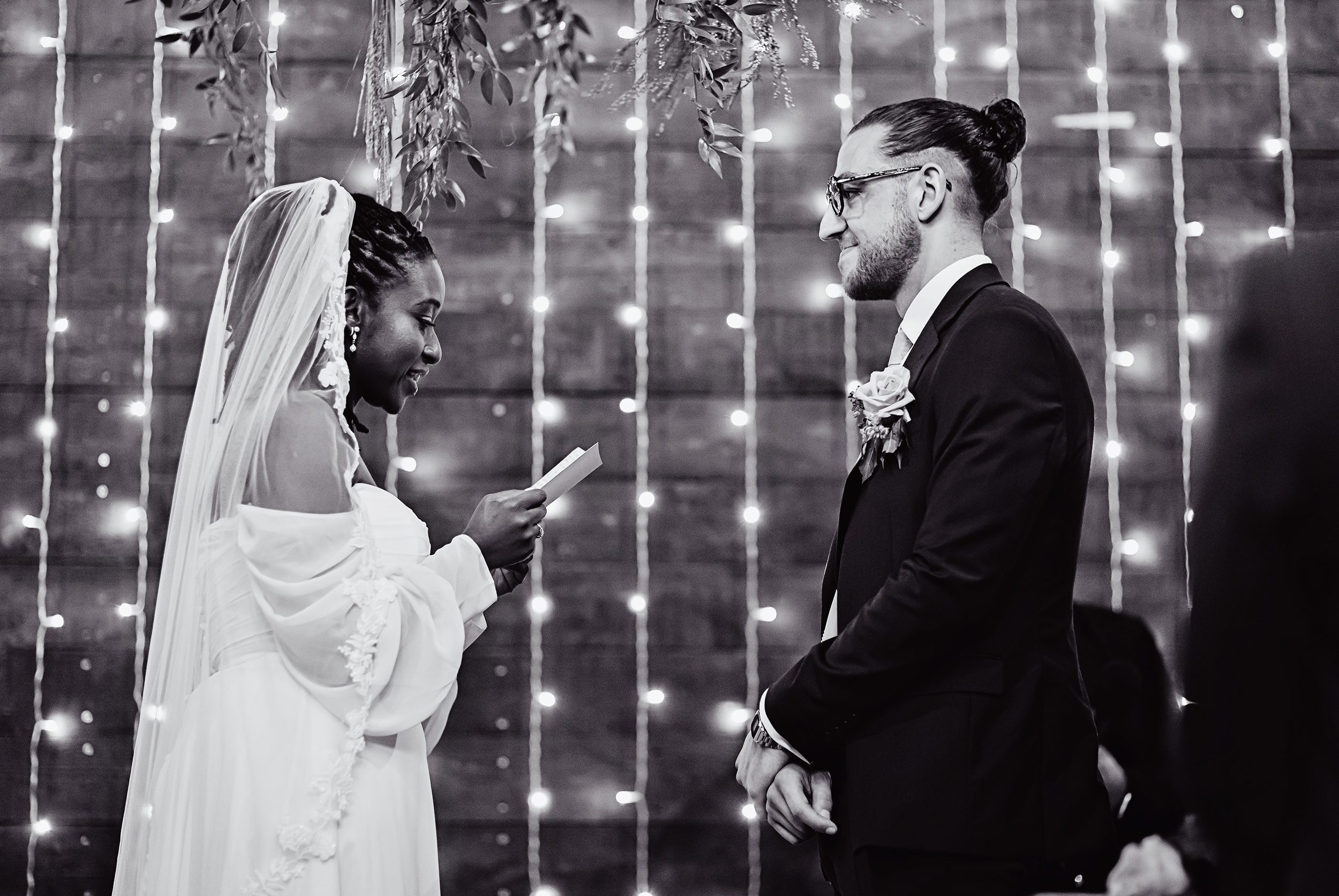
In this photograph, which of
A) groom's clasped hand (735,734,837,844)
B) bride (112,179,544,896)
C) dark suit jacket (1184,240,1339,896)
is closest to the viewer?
dark suit jacket (1184,240,1339,896)

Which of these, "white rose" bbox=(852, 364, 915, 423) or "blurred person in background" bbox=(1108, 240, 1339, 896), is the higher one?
"white rose" bbox=(852, 364, 915, 423)

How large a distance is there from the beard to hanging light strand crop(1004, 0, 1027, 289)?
1.60 meters

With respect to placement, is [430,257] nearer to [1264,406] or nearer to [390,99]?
[390,99]

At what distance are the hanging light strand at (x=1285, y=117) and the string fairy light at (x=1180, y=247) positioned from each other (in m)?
0.31

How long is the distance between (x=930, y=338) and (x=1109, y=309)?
1906 millimetres

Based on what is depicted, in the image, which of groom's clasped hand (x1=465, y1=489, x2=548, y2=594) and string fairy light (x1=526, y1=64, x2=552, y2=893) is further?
string fairy light (x1=526, y1=64, x2=552, y2=893)

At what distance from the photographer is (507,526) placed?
197cm

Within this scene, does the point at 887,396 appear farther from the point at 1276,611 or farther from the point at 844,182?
the point at 1276,611

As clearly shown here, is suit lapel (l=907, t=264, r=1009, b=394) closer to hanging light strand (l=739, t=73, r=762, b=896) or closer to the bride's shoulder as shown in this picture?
the bride's shoulder

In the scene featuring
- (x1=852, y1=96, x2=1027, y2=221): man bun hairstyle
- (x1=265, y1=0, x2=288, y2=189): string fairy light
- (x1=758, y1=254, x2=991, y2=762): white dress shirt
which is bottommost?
(x1=758, y1=254, x2=991, y2=762): white dress shirt

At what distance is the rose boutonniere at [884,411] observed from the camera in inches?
64.8

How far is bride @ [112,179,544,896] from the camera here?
170cm

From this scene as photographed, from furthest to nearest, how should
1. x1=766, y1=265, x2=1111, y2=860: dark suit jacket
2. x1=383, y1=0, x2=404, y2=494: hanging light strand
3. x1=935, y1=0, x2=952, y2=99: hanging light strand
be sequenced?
1. x1=935, y1=0, x2=952, y2=99: hanging light strand
2. x1=383, y1=0, x2=404, y2=494: hanging light strand
3. x1=766, y1=265, x2=1111, y2=860: dark suit jacket

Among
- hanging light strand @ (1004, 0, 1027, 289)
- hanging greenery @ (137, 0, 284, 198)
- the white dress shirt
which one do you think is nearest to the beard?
the white dress shirt
